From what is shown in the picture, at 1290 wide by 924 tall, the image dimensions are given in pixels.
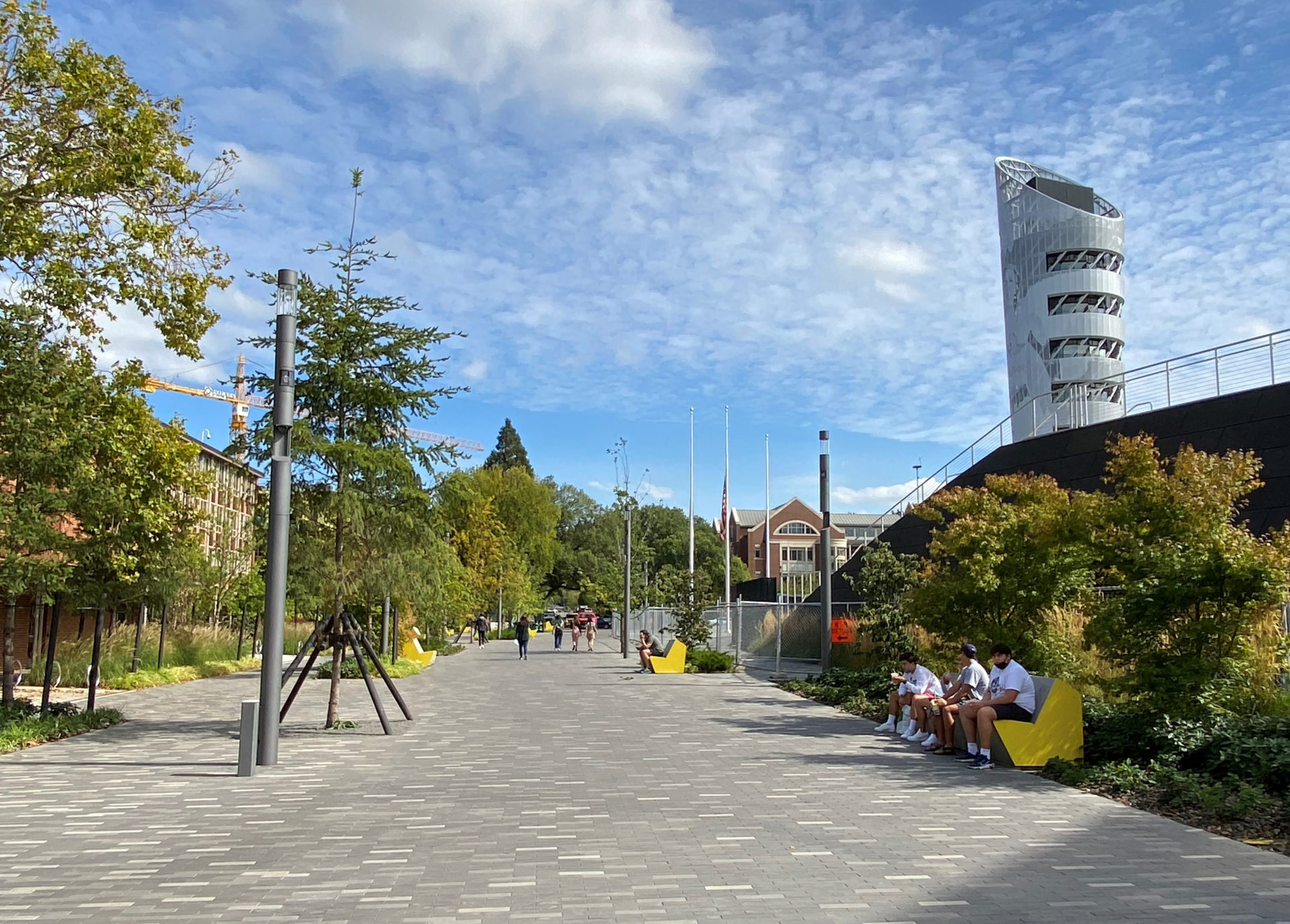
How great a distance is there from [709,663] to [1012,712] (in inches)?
688

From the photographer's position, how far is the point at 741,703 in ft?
62.1

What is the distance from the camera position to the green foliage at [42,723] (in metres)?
12.7

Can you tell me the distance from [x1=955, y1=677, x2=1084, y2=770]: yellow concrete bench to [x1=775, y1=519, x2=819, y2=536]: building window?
11029 centimetres

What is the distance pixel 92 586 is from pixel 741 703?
410 inches

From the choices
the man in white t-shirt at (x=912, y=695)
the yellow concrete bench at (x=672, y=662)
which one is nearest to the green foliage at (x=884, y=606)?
the man in white t-shirt at (x=912, y=695)

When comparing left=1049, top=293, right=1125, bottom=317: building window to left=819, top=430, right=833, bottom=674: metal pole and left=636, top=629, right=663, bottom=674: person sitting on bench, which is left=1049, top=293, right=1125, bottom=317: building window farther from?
left=819, top=430, right=833, bottom=674: metal pole

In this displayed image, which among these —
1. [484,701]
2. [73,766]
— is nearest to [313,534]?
[73,766]

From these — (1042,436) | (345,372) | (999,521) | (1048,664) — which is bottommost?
(1048,664)

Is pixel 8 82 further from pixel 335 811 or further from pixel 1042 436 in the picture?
pixel 1042 436

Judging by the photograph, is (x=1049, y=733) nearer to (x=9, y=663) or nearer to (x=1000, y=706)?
(x=1000, y=706)

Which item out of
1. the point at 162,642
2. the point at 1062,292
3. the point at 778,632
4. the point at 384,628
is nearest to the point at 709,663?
the point at 778,632

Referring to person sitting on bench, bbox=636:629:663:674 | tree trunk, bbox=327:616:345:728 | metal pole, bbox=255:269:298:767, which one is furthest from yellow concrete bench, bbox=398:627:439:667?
metal pole, bbox=255:269:298:767

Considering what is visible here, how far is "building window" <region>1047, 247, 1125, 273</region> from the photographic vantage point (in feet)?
226

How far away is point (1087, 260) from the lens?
227 feet
